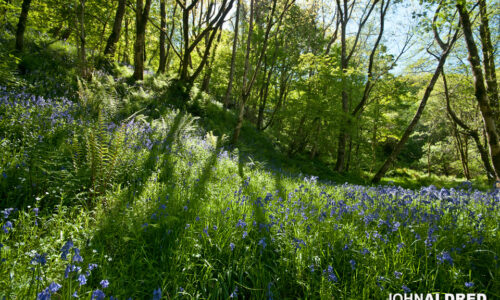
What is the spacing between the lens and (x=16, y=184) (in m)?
2.51

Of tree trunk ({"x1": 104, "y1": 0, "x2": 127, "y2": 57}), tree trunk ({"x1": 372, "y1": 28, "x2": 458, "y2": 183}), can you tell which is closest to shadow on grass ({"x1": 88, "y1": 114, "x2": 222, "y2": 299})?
tree trunk ({"x1": 104, "y1": 0, "x2": 127, "y2": 57})

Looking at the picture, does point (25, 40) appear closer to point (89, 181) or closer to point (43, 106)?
point (43, 106)

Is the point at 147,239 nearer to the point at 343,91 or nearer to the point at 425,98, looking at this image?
the point at 425,98

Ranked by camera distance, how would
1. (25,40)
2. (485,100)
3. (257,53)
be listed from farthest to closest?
(257,53) < (25,40) < (485,100)

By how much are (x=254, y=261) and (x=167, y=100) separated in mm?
10310

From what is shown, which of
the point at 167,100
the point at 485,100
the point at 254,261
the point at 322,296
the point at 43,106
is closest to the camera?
the point at 322,296

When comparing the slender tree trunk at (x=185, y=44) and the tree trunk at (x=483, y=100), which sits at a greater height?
the slender tree trunk at (x=185, y=44)

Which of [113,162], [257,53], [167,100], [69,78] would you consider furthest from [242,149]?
[257,53]

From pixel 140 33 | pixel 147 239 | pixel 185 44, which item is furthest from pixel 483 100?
pixel 185 44

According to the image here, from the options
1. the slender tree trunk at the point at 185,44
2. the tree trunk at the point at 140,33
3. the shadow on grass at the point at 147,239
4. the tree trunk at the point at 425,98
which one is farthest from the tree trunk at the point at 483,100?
the slender tree trunk at the point at 185,44

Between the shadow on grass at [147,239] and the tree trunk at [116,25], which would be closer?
Answer: the shadow on grass at [147,239]

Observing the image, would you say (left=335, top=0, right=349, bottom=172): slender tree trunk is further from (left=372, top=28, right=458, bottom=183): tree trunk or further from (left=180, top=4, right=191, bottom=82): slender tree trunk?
(left=180, top=4, right=191, bottom=82): slender tree trunk

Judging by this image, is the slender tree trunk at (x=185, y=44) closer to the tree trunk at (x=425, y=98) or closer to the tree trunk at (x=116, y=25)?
the tree trunk at (x=116, y=25)

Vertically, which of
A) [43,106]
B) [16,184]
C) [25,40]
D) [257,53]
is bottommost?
[16,184]
